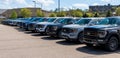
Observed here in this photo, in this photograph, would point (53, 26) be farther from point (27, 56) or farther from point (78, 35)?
point (27, 56)

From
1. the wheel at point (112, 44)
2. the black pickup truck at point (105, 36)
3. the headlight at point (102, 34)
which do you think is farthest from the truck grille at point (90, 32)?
the wheel at point (112, 44)

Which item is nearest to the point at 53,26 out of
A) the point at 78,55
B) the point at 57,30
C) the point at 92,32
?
the point at 57,30

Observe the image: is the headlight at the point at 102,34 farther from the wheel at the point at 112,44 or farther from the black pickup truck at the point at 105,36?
the wheel at the point at 112,44

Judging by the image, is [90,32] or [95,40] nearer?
[95,40]

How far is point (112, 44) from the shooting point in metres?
11.8

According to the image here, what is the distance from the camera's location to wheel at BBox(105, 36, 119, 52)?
38.2ft

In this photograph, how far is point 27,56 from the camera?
10211 mm

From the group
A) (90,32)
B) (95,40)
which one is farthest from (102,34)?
(90,32)

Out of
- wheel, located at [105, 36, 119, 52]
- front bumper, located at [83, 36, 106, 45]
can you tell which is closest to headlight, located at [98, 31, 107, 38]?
front bumper, located at [83, 36, 106, 45]

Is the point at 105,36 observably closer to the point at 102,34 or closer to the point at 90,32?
the point at 102,34

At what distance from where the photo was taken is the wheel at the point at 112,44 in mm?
11656

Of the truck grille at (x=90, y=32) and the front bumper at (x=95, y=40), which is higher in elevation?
the truck grille at (x=90, y=32)

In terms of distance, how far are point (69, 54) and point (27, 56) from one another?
1994 mm

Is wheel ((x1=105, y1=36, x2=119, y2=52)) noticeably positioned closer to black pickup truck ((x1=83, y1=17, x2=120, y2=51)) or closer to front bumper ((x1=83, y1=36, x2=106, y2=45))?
black pickup truck ((x1=83, y1=17, x2=120, y2=51))
